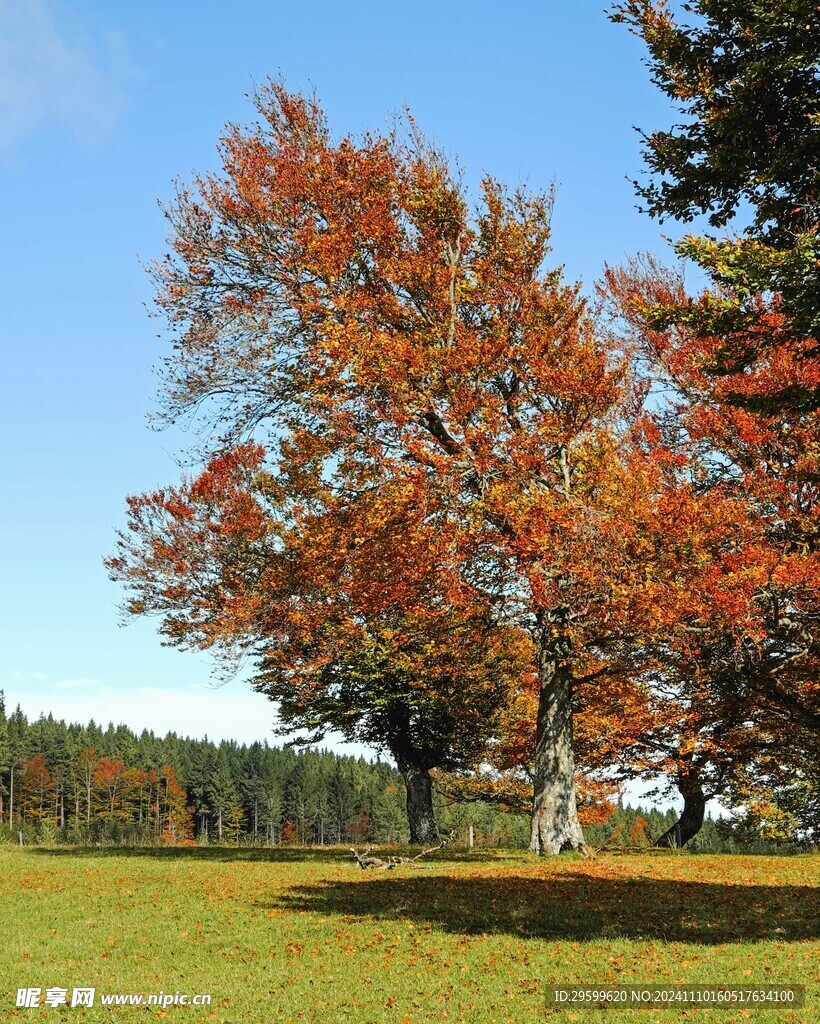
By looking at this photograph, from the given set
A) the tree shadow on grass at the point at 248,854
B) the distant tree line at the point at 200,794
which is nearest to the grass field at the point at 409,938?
the tree shadow on grass at the point at 248,854

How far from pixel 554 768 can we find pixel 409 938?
31.9 ft

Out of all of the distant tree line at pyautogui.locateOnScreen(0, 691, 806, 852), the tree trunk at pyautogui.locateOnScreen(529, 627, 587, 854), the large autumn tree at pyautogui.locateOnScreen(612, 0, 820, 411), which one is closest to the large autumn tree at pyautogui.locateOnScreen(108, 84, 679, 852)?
the tree trunk at pyautogui.locateOnScreen(529, 627, 587, 854)

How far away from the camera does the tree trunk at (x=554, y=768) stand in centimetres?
2188

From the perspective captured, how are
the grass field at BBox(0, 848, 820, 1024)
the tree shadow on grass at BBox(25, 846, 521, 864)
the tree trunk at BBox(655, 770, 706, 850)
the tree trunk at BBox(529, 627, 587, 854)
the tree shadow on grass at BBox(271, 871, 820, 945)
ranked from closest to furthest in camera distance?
the grass field at BBox(0, 848, 820, 1024) → the tree shadow on grass at BBox(271, 871, 820, 945) → the tree trunk at BBox(529, 627, 587, 854) → the tree shadow on grass at BBox(25, 846, 521, 864) → the tree trunk at BBox(655, 770, 706, 850)

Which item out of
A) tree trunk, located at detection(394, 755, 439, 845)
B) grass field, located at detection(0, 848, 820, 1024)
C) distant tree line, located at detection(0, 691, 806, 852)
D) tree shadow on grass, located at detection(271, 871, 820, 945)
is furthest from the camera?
distant tree line, located at detection(0, 691, 806, 852)

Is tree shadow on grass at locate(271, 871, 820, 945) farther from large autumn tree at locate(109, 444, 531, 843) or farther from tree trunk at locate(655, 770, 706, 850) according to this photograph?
tree trunk at locate(655, 770, 706, 850)

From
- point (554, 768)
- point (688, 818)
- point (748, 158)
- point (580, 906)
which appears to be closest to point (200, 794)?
point (688, 818)

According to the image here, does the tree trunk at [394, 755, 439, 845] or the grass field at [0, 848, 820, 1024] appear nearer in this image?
the grass field at [0, 848, 820, 1024]

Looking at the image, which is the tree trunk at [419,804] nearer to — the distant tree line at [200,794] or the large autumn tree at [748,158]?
the large autumn tree at [748,158]

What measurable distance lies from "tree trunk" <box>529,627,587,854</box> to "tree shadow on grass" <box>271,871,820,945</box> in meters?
3.35

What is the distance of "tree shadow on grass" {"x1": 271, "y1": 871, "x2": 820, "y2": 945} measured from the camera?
13.0 meters

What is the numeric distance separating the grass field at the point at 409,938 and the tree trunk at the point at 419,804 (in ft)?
43.2

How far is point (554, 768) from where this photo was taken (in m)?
22.0

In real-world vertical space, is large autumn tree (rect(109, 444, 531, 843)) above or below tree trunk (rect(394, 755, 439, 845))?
above
